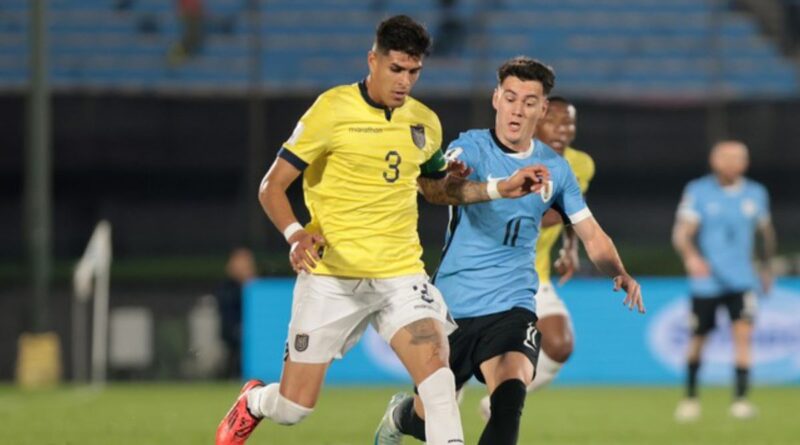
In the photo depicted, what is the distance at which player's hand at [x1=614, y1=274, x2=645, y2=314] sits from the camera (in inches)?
297

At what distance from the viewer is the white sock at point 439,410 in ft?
25.1

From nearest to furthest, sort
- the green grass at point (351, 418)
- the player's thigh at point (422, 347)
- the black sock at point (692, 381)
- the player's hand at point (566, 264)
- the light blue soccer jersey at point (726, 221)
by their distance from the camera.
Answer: the player's thigh at point (422, 347) < the player's hand at point (566, 264) < the green grass at point (351, 418) < the black sock at point (692, 381) < the light blue soccer jersey at point (726, 221)

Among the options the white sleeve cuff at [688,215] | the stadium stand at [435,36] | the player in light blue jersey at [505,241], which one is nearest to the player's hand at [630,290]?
the player in light blue jersey at [505,241]

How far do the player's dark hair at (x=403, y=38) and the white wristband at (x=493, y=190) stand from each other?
67 centimetres

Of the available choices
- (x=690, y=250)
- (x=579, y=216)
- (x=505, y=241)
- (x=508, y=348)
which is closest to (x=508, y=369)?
(x=508, y=348)

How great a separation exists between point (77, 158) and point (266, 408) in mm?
13626

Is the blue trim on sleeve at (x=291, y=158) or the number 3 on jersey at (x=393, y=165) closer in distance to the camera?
the blue trim on sleeve at (x=291, y=158)

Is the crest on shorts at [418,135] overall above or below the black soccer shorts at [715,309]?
above

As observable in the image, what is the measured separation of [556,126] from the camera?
Result: 32.8ft

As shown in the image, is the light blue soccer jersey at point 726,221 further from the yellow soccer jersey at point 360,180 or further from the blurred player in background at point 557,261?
the yellow soccer jersey at point 360,180

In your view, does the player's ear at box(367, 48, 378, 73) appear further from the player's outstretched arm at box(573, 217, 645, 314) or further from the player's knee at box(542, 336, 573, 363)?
the player's knee at box(542, 336, 573, 363)

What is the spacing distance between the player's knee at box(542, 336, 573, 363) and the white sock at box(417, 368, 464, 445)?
262cm

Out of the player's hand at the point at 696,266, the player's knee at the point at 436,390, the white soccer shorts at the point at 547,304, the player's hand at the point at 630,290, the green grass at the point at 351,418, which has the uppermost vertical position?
the player's hand at the point at 630,290

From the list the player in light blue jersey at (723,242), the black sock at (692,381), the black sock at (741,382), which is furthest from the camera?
the player in light blue jersey at (723,242)
